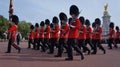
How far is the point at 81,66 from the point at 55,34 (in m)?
5.67

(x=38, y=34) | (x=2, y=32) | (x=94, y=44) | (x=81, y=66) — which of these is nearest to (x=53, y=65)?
(x=81, y=66)

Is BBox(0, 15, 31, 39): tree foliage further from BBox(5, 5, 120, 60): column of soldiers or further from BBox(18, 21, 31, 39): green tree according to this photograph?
BBox(5, 5, 120, 60): column of soldiers

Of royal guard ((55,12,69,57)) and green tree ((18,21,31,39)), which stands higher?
green tree ((18,21,31,39))

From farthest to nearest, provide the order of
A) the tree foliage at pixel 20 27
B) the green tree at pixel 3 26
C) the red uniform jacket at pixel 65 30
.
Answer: the tree foliage at pixel 20 27 → the green tree at pixel 3 26 → the red uniform jacket at pixel 65 30

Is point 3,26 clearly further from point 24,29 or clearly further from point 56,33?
point 56,33

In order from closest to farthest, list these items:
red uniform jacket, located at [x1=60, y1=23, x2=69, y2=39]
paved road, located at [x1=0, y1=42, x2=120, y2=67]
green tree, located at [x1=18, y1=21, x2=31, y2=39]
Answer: paved road, located at [x1=0, y1=42, x2=120, y2=67] < red uniform jacket, located at [x1=60, y1=23, x2=69, y2=39] < green tree, located at [x1=18, y1=21, x2=31, y2=39]

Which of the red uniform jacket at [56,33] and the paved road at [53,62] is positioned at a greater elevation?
the red uniform jacket at [56,33]

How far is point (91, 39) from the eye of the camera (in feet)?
57.4

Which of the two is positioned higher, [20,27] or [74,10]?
[20,27]

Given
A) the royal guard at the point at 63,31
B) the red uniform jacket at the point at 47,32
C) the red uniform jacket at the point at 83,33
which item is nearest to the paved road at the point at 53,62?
the royal guard at the point at 63,31

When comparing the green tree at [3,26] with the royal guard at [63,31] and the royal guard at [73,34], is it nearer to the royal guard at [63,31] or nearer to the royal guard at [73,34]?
the royal guard at [63,31]

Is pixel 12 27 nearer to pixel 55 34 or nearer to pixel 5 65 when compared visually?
pixel 55 34

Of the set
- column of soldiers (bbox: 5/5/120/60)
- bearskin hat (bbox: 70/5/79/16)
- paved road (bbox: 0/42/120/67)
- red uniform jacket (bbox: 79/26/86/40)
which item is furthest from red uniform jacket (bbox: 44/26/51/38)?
bearskin hat (bbox: 70/5/79/16)

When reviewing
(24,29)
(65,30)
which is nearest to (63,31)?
(65,30)
